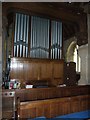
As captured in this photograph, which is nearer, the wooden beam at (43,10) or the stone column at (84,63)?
the wooden beam at (43,10)

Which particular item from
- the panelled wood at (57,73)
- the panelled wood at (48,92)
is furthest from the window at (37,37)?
the panelled wood at (48,92)

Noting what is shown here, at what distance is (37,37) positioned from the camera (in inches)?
217

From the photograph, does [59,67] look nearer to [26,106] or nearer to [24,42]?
[24,42]

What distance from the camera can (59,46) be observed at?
5.84m

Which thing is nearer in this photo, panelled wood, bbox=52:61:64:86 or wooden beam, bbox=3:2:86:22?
wooden beam, bbox=3:2:86:22

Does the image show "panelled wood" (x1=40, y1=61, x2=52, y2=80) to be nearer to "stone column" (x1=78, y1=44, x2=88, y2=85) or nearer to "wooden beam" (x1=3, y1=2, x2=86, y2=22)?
"stone column" (x1=78, y1=44, x2=88, y2=85)

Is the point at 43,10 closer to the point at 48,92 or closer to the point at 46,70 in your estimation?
the point at 46,70

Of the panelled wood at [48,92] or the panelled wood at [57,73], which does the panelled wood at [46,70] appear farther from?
the panelled wood at [48,92]

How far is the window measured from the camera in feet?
17.2

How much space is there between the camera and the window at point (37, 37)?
524 centimetres

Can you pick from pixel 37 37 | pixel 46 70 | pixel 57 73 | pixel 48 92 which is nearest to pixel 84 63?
pixel 57 73

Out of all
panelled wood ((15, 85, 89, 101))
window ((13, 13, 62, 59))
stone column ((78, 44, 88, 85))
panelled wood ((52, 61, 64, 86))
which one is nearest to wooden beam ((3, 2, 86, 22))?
window ((13, 13, 62, 59))

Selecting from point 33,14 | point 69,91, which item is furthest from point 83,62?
point 33,14

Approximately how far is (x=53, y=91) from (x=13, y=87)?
1.06 m
